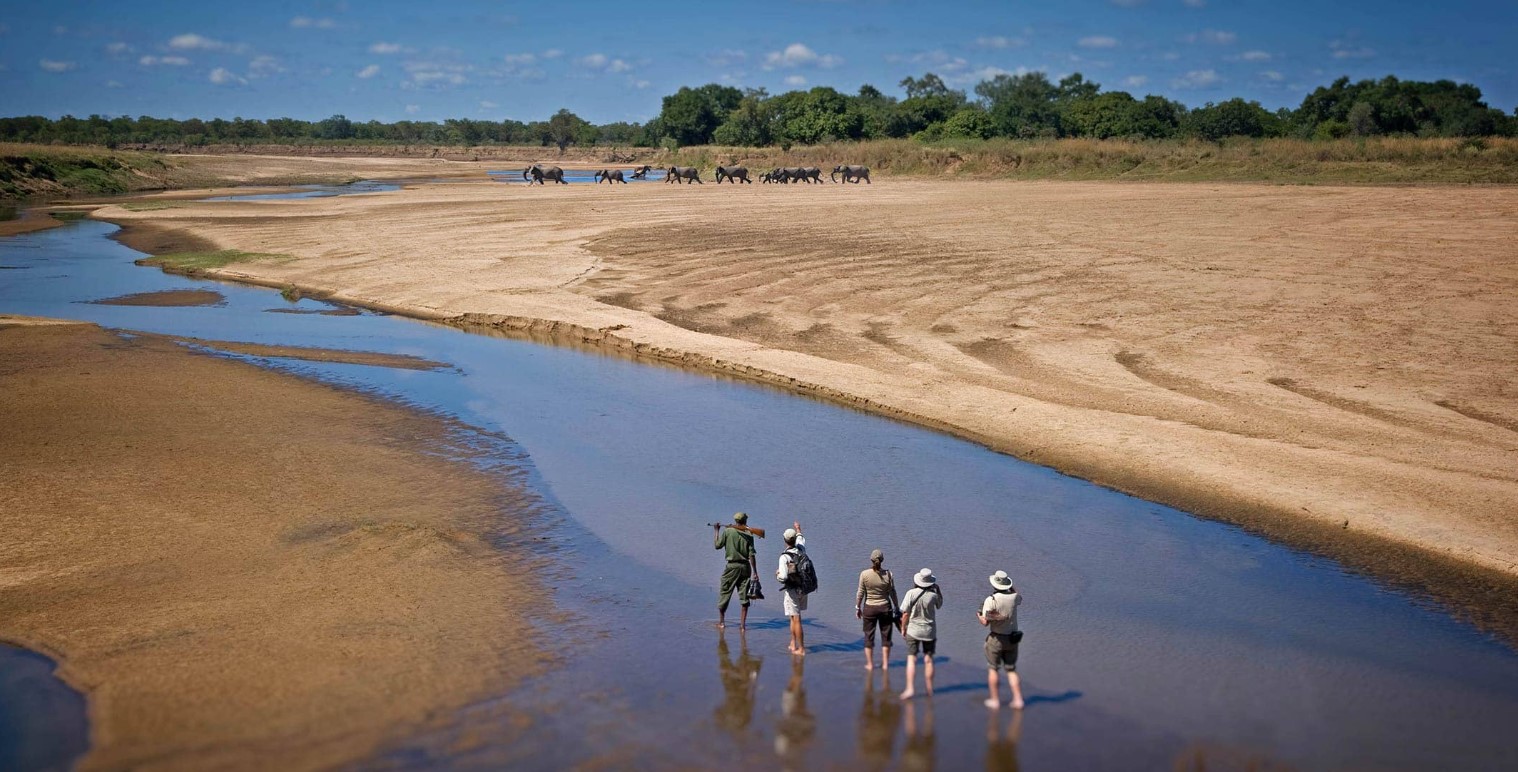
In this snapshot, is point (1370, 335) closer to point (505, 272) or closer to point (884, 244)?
point (884, 244)

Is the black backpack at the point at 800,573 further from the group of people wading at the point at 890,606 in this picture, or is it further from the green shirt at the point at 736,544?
the green shirt at the point at 736,544

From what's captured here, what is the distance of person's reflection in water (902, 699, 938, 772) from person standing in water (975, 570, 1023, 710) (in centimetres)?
61

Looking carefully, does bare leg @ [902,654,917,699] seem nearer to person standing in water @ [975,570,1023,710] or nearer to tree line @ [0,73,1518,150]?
person standing in water @ [975,570,1023,710]

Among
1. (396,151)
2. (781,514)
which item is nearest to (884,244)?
(781,514)

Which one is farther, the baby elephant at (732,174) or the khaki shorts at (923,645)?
the baby elephant at (732,174)

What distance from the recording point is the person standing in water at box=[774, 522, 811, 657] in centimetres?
1098

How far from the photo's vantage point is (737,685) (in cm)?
1086

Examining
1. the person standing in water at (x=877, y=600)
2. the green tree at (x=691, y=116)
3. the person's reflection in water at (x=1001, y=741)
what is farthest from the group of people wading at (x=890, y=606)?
the green tree at (x=691, y=116)

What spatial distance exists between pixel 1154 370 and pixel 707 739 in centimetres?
1462

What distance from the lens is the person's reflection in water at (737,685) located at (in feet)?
33.2

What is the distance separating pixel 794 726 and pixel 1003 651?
6.35 feet

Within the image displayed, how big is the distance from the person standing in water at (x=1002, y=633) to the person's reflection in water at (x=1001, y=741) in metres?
0.18

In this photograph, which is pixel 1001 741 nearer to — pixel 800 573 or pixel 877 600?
pixel 877 600

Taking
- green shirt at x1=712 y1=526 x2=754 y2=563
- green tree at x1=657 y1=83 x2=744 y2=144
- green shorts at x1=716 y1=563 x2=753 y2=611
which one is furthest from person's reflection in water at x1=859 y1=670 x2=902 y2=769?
green tree at x1=657 y1=83 x2=744 y2=144
